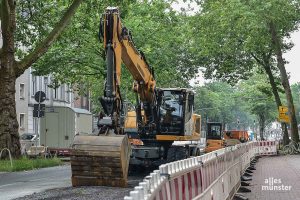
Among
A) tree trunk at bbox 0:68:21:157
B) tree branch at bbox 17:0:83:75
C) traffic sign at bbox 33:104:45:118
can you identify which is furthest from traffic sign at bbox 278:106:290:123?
tree trunk at bbox 0:68:21:157

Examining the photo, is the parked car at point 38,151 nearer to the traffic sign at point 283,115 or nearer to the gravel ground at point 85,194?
the gravel ground at point 85,194

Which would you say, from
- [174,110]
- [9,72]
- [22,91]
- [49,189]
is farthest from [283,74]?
[49,189]

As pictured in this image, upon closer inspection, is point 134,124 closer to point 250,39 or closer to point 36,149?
point 36,149

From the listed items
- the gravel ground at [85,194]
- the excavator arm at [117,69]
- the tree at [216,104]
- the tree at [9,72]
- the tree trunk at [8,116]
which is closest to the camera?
the gravel ground at [85,194]

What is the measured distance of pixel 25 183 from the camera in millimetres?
15305

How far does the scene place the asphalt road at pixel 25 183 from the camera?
42.4 ft

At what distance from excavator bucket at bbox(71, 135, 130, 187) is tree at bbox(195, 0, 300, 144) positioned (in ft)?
81.7

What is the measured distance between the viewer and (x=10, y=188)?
1388 cm

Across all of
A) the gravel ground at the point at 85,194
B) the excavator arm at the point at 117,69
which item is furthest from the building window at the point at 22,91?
the gravel ground at the point at 85,194

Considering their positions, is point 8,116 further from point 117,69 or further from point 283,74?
point 283,74

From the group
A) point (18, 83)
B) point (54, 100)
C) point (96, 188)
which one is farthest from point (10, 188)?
point (54, 100)

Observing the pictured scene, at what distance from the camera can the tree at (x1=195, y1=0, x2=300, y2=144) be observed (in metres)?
36.5

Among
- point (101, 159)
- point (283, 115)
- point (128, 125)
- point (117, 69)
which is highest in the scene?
point (283, 115)

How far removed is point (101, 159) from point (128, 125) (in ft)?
19.6
